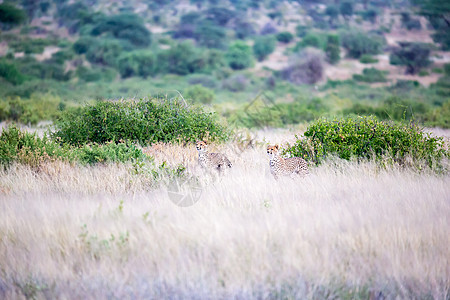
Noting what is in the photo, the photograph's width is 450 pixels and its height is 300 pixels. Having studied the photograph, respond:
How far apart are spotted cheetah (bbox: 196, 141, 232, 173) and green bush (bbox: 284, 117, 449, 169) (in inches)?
63.2

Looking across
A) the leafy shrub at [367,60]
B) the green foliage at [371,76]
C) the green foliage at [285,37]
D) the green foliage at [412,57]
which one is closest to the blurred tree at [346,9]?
the green foliage at [285,37]

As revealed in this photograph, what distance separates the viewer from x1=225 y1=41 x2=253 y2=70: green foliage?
50531 millimetres

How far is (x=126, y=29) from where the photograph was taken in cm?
5884

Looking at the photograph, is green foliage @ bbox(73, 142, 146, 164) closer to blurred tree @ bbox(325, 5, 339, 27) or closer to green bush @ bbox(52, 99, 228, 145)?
green bush @ bbox(52, 99, 228, 145)

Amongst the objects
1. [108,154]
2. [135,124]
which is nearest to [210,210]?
[108,154]

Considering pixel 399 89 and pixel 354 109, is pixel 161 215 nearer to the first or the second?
pixel 354 109

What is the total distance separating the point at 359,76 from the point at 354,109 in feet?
72.8

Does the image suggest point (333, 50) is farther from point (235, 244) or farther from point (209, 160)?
point (235, 244)

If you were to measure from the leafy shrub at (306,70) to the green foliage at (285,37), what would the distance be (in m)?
12.7

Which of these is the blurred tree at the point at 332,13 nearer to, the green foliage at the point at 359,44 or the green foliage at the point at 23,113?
the green foliage at the point at 359,44

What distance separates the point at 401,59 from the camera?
50281mm

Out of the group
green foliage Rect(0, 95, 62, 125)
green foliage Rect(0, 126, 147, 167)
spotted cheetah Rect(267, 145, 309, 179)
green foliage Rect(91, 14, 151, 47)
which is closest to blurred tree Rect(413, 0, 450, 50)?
green foliage Rect(91, 14, 151, 47)

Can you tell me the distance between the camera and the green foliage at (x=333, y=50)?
50688mm

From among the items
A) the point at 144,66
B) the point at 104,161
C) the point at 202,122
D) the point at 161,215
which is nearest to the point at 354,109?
the point at 202,122
